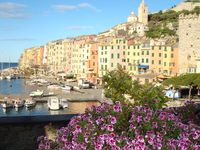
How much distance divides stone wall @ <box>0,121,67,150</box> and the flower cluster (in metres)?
3.96

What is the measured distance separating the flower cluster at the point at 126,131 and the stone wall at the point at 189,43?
157 feet

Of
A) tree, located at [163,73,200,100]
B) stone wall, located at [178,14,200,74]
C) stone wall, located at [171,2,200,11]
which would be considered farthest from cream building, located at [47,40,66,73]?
tree, located at [163,73,200,100]

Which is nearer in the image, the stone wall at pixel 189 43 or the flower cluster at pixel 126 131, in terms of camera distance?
the flower cluster at pixel 126 131

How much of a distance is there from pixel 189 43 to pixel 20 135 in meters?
47.1

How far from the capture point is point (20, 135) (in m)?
9.93

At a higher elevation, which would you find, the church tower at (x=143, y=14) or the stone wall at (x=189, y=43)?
the church tower at (x=143, y=14)

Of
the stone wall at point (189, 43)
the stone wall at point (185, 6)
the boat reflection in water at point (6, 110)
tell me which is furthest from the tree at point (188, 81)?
the stone wall at point (185, 6)

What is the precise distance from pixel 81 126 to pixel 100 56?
222ft

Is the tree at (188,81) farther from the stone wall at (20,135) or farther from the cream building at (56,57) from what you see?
the cream building at (56,57)

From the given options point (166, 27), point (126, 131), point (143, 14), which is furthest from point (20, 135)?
point (143, 14)

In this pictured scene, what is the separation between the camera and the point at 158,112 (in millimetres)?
5941

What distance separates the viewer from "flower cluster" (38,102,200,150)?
196 inches

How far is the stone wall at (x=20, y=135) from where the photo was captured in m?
9.88

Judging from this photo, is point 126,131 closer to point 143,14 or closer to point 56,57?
point 143,14
